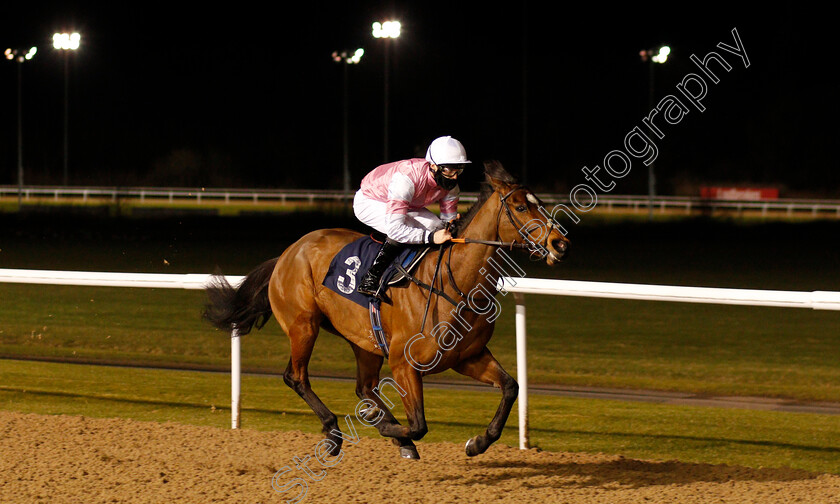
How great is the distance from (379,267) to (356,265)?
0.20 metres

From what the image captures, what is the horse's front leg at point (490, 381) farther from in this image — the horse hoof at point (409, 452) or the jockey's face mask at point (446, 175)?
the jockey's face mask at point (446, 175)

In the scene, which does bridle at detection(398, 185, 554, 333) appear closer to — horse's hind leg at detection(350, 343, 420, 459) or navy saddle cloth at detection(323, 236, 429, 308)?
navy saddle cloth at detection(323, 236, 429, 308)

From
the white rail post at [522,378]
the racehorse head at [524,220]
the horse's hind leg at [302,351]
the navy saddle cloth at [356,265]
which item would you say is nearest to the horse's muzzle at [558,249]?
the racehorse head at [524,220]

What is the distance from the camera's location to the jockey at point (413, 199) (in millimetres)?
4045

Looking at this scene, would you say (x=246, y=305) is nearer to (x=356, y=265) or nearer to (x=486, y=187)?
(x=356, y=265)

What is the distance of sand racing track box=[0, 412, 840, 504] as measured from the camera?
382 cm

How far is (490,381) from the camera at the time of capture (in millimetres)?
4188

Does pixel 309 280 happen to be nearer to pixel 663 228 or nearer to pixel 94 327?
pixel 94 327

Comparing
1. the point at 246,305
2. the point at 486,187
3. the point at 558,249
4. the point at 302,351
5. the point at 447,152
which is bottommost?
the point at 302,351

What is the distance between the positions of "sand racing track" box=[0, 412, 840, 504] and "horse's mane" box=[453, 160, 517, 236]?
1.04 m

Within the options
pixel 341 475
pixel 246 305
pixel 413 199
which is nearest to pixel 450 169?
pixel 413 199

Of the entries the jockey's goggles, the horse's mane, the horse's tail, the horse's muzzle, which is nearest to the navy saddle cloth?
the horse's mane

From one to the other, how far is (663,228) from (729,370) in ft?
52.9

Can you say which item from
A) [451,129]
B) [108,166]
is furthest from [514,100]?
[108,166]
